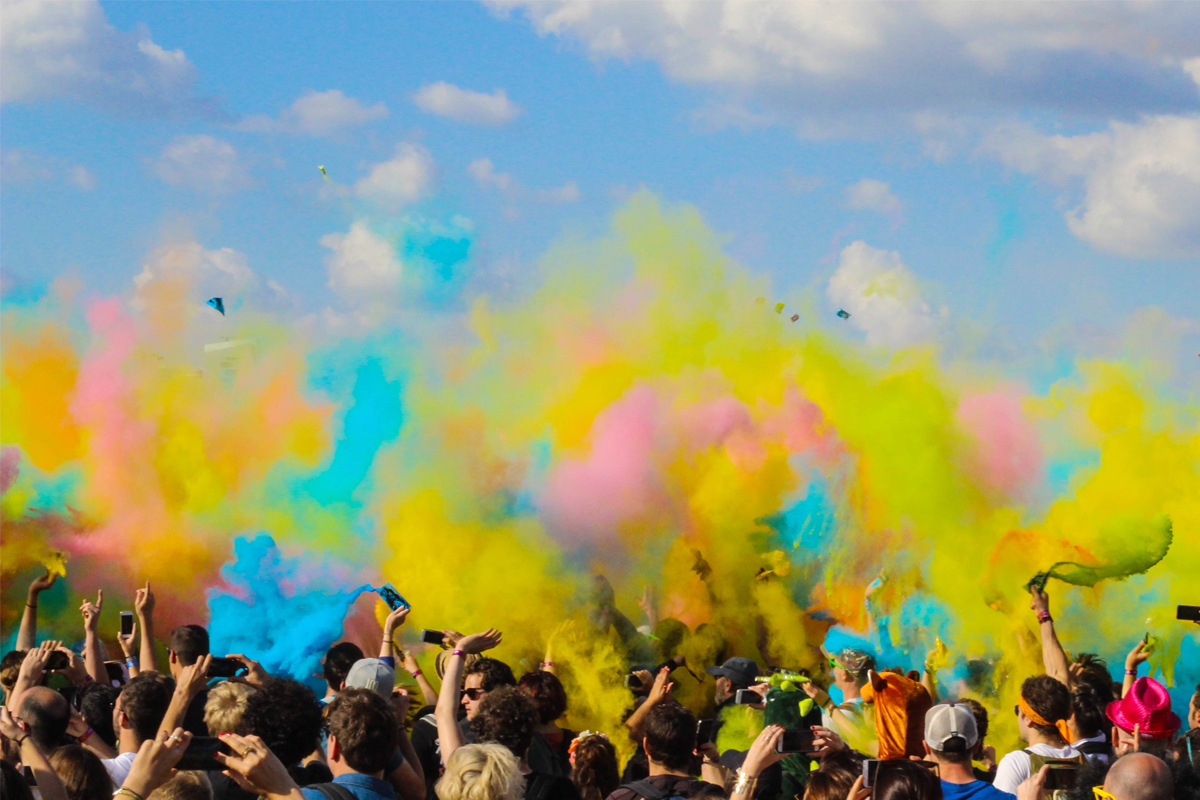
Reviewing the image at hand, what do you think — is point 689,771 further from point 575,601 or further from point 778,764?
point 575,601

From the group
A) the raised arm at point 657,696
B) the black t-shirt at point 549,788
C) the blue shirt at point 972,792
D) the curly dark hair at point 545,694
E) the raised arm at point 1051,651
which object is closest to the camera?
the black t-shirt at point 549,788

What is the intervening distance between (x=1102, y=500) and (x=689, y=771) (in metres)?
8.21

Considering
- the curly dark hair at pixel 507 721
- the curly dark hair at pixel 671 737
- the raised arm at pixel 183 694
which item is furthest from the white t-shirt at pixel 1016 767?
the raised arm at pixel 183 694

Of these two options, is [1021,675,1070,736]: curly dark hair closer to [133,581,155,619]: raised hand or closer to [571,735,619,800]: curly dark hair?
[571,735,619,800]: curly dark hair

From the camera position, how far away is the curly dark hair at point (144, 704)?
475 cm

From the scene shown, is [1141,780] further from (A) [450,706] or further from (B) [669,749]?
(A) [450,706]

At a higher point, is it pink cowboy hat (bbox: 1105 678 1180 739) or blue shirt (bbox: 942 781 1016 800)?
blue shirt (bbox: 942 781 1016 800)

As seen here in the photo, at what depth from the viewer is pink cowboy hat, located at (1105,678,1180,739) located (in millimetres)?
5465

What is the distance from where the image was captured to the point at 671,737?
177 inches

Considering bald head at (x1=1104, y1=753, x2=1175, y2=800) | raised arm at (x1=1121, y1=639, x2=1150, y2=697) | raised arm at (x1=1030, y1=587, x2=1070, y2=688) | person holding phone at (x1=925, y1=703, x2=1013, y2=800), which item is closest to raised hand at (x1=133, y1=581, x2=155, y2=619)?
person holding phone at (x1=925, y1=703, x2=1013, y2=800)

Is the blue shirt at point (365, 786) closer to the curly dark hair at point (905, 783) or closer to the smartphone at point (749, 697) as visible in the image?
the curly dark hair at point (905, 783)

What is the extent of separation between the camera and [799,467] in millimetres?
13141

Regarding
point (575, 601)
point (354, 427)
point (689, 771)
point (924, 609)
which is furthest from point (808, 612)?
point (689, 771)

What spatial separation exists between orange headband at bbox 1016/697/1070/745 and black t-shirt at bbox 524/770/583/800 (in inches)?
Result: 92.7
